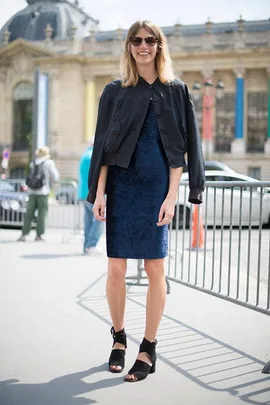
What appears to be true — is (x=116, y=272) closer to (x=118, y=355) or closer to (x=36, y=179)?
(x=118, y=355)

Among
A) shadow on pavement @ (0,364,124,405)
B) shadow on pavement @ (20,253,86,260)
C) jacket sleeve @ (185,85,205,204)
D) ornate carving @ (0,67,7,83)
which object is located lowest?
shadow on pavement @ (20,253,86,260)

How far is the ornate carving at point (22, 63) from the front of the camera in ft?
173

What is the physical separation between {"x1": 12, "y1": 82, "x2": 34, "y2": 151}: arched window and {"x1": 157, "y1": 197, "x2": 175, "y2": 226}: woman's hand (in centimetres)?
5150

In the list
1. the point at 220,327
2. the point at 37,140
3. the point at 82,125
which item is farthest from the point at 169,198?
the point at 82,125

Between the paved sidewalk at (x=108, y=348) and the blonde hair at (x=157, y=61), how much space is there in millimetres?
1481

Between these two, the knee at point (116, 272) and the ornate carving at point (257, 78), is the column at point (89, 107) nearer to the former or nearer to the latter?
the ornate carving at point (257, 78)

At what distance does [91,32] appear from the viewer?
173 feet

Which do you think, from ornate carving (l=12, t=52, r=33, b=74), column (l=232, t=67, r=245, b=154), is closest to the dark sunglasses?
column (l=232, t=67, r=245, b=154)

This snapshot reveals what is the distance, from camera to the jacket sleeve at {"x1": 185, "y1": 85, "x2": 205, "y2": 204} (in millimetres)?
3078

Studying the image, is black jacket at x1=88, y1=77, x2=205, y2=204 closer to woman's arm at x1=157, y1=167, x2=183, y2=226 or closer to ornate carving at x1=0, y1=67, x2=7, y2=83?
woman's arm at x1=157, y1=167, x2=183, y2=226

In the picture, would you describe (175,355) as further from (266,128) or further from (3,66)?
(3,66)

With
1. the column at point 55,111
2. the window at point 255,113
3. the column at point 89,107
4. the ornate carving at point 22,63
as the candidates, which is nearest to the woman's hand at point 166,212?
the window at point 255,113

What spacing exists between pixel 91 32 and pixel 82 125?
823cm

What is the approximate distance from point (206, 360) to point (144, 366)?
48 centimetres
